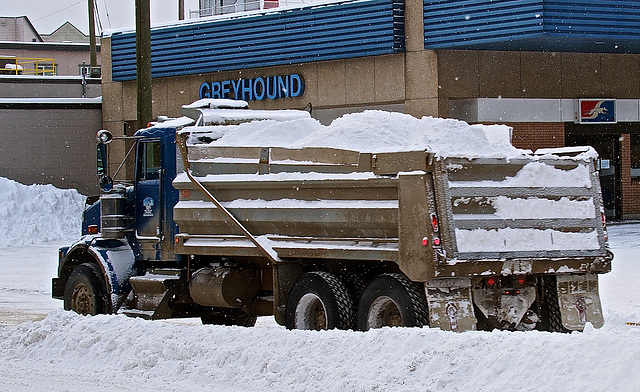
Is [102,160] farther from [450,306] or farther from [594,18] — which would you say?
[594,18]

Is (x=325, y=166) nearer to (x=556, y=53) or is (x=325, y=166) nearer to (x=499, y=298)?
(x=499, y=298)

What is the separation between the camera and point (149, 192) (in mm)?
12547

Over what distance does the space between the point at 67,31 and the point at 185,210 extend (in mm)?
81682

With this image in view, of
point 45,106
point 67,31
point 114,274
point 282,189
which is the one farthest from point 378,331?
point 67,31

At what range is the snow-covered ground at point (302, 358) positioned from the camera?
7004mm

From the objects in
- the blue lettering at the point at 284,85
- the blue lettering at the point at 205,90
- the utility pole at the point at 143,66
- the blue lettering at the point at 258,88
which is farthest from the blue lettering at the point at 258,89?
the utility pole at the point at 143,66

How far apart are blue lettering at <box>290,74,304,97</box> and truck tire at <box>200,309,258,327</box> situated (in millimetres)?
16118

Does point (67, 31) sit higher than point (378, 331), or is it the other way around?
point (67, 31)

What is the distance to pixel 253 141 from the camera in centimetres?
1111

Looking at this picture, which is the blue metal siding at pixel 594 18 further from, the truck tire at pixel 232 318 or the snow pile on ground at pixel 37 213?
the snow pile on ground at pixel 37 213

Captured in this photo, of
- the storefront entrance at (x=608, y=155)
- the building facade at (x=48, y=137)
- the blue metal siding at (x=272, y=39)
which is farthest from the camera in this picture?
the building facade at (x=48, y=137)

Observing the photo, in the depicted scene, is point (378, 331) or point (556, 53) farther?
point (556, 53)

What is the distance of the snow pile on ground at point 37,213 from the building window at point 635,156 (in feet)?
51.4

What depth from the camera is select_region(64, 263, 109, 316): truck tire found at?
12797 mm
